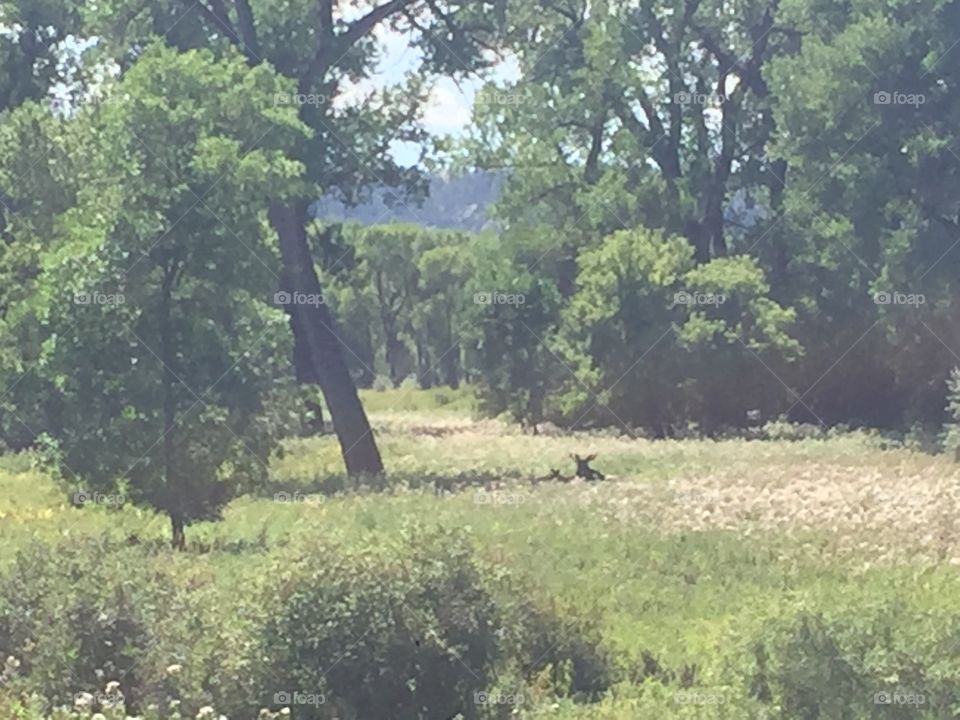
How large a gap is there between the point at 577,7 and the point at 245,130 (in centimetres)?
2907

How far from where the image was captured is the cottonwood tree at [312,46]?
31891mm

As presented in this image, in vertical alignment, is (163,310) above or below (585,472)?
above

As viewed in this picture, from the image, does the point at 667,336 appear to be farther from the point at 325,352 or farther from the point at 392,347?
the point at 392,347

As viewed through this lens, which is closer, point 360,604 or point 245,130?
point 360,604

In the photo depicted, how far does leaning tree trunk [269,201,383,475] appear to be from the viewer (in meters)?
31.6

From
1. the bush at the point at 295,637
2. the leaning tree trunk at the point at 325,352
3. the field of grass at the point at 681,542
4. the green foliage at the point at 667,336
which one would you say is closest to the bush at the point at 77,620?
the bush at the point at 295,637

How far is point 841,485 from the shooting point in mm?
23266

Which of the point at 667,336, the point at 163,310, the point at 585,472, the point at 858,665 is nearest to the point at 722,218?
the point at 667,336

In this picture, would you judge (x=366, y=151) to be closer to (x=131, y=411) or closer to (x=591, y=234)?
(x=591, y=234)

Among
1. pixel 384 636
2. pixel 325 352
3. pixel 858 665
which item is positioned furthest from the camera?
pixel 325 352

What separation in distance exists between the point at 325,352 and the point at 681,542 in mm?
15294

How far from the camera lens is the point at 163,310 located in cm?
2030

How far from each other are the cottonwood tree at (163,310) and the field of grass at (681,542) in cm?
110

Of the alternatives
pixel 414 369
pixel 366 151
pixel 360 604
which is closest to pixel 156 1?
pixel 366 151
